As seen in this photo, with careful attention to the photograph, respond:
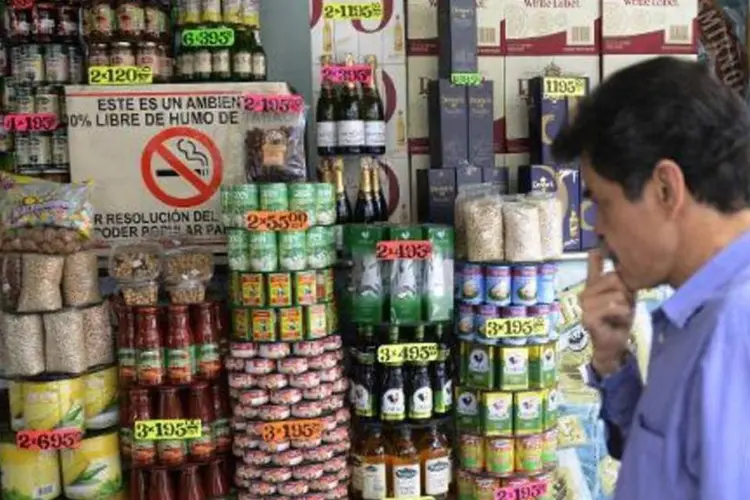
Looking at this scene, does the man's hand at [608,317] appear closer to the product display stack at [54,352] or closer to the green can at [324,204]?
the green can at [324,204]

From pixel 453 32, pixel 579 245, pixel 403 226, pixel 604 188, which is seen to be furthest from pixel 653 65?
pixel 579 245

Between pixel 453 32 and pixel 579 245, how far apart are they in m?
0.96

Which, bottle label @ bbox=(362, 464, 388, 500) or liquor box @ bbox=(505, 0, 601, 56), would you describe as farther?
liquor box @ bbox=(505, 0, 601, 56)

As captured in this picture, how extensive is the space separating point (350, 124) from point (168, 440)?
1.25 meters

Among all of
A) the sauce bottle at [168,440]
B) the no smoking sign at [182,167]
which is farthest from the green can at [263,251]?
the sauce bottle at [168,440]

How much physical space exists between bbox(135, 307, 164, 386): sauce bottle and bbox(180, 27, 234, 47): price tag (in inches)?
37.7

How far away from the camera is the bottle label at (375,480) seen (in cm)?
288

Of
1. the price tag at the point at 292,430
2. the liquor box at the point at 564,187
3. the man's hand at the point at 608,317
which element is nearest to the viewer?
the man's hand at the point at 608,317

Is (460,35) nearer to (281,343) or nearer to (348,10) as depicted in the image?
(348,10)

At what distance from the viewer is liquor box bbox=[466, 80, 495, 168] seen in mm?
3062

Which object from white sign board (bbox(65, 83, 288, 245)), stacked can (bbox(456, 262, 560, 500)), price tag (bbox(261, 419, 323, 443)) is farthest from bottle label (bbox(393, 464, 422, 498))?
white sign board (bbox(65, 83, 288, 245))

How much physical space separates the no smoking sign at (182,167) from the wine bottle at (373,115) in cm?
54

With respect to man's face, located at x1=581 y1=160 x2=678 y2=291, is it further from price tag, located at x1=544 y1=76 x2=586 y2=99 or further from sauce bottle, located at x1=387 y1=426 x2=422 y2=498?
price tag, located at x1=544 y1=76 x2=586 y2=99

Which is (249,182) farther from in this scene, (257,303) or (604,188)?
(604,188)
